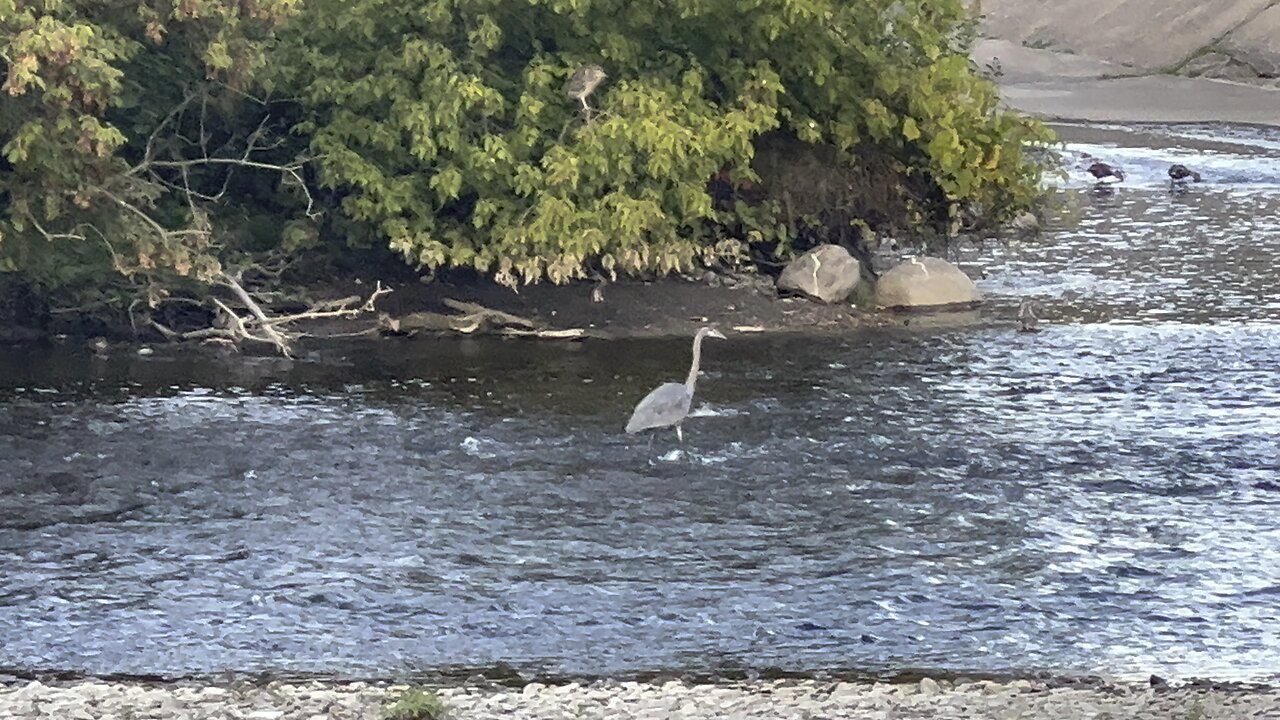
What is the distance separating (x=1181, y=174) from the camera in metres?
49.4

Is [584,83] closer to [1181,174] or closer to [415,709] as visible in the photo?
[415,709]

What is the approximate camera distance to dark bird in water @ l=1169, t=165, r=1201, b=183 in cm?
4931

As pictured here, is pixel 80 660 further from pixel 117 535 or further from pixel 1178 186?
pixel 1178 186

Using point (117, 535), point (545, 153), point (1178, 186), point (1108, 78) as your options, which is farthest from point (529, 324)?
point (1108, 78)

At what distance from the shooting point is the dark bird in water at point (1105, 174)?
162 ft

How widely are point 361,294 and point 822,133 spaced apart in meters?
7.96

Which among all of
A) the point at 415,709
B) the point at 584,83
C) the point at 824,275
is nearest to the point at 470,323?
the point at 584,83

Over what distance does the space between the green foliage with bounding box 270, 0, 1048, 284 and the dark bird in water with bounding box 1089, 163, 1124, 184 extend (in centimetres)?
2178

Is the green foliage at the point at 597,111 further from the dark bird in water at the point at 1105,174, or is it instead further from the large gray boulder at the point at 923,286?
the dark bird in water at the point at 1105,174

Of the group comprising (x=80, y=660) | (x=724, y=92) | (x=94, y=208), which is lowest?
(x=80, y=660)

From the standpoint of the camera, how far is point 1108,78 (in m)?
86.3

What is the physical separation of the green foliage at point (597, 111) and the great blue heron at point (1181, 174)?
22486 millimetres

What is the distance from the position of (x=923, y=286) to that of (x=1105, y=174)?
22799 millimetres

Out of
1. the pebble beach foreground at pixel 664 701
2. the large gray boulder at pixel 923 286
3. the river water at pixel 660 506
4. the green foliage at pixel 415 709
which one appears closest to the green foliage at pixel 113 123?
the river water at pixel 660 506
